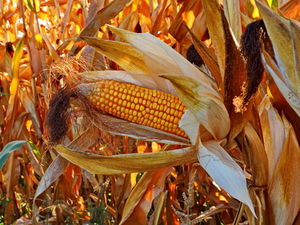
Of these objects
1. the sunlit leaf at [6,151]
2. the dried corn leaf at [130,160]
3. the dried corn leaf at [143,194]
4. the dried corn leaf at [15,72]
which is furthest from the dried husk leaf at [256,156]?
the dried corn leaf at [15,72]

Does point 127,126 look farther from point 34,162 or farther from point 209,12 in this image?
point 34,162

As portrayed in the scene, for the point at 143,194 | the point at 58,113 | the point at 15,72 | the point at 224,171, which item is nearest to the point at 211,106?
the point at 224,171

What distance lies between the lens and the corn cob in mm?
1624

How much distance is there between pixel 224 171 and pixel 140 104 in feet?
1.04

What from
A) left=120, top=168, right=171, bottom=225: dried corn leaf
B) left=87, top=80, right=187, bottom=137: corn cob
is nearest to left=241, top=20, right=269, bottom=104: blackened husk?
left=87, top=80, right=187, bottom=137: corn cob

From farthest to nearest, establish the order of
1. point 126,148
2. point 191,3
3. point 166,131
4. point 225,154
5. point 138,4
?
point 138,4
point 126,148
point 191,3
point 166,131
point 225,154

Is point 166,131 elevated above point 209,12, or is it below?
below

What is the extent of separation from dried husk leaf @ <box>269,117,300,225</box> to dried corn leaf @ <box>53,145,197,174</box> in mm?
243

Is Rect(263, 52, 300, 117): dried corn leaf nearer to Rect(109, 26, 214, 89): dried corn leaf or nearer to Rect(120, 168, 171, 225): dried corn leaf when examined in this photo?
Rect(109, 26, 214, 89): dried corn leaf

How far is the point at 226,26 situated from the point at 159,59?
22 cm

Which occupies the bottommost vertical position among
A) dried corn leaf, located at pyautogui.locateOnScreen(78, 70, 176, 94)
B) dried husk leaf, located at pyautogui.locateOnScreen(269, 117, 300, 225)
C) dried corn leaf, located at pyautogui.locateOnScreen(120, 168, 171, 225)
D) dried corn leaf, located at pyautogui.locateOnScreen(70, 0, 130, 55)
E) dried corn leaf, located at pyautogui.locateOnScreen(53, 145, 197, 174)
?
dried corn leaf, located at pyautogui.locateOnScreen(120, 168, 171, 225)

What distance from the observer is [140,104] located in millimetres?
1617

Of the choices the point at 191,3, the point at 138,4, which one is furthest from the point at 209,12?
the point at 138,4

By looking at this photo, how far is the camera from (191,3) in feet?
7.88
